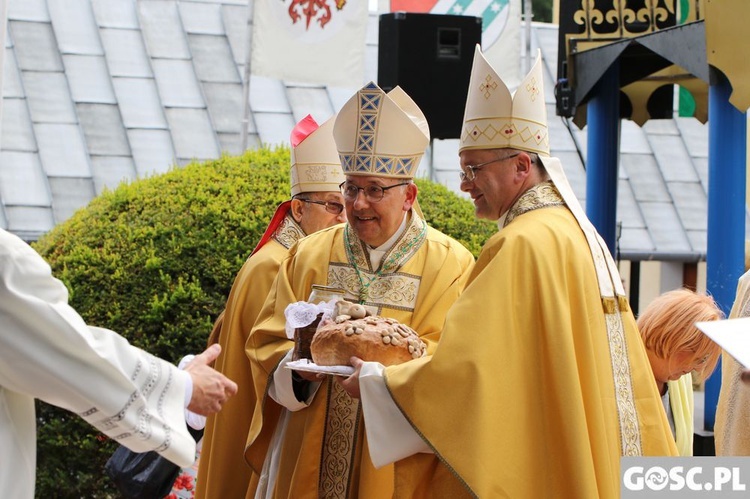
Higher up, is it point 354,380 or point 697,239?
point 354,380

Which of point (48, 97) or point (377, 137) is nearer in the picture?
point (377, 137)

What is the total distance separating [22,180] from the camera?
45.7 feet

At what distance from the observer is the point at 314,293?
4.69 meters

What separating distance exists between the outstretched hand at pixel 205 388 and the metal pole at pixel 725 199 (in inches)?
154

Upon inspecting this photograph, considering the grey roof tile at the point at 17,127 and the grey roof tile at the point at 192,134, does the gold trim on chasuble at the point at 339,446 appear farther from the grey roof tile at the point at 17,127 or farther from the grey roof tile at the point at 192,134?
the grey roof tile at the point at 17,127

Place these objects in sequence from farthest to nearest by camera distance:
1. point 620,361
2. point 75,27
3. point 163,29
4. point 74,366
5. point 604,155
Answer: point 163,29
point 75,27
point 604,155
point 620,361
point 74,366

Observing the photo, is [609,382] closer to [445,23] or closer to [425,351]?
[425,351]

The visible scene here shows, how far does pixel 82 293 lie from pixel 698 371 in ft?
12.0

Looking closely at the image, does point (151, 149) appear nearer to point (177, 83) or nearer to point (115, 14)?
point (177, 83)

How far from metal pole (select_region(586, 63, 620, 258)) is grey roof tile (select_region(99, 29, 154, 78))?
8.46 meters

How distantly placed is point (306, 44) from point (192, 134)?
4252 mm

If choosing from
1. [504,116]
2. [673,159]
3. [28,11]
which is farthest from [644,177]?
[504,116]

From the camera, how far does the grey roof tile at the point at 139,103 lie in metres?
14.8

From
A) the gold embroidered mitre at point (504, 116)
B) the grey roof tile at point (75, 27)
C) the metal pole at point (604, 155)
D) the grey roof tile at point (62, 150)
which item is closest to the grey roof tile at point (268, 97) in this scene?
the grey roof tile at point (75, 27)
